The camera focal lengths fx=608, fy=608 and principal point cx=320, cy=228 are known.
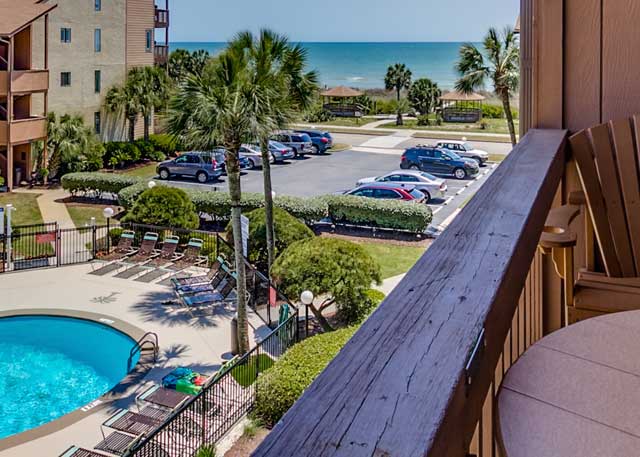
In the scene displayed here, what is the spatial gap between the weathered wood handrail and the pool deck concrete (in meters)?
5.99

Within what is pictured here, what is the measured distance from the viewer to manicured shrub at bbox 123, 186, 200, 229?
1207cm

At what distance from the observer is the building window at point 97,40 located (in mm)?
21203

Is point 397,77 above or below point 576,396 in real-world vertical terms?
above

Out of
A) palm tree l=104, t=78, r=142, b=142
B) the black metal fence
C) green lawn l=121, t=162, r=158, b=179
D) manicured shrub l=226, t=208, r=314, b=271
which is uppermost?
palm tree l=104, t=78, r=142, b=142

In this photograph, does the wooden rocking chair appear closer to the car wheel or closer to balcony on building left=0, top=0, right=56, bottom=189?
balcony on building left=0, top=0, right=56, bottom=189

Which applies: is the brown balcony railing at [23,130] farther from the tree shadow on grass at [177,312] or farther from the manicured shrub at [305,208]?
the tree shadow on grass at [177,312]

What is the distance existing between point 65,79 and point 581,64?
20.6 meters

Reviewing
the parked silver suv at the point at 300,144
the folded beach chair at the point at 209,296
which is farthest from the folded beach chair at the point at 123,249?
the parked silver suv at the point at 300,144

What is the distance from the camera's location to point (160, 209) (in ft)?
39.7

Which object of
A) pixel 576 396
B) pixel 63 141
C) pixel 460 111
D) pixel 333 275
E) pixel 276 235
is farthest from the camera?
pixel 460 111

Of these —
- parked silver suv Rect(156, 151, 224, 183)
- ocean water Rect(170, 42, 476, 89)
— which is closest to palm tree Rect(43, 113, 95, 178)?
parked silver suv Rect(156, 151, 224, 183)

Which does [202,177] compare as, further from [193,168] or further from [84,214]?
[84,214]

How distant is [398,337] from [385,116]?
34.6 metres

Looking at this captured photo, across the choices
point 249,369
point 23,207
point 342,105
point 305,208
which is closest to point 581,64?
point 249,369
